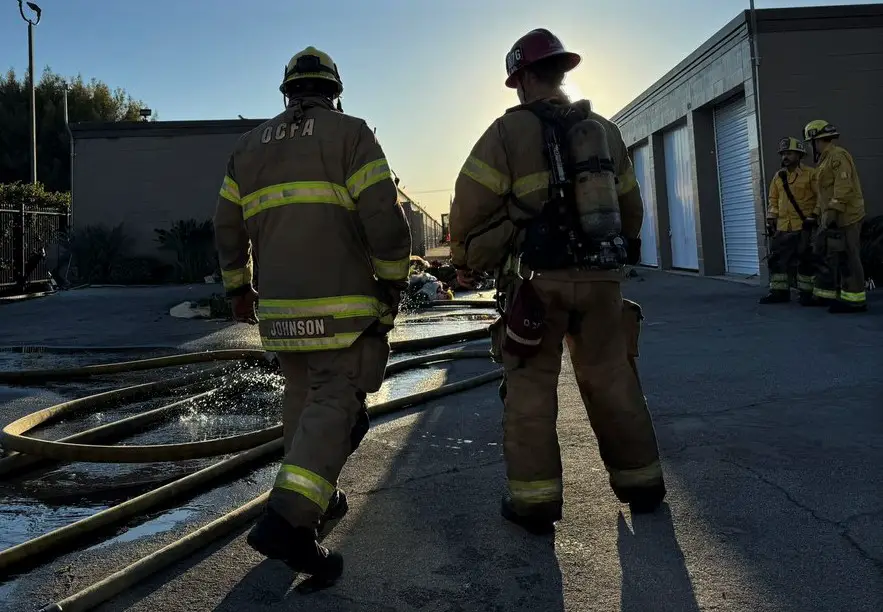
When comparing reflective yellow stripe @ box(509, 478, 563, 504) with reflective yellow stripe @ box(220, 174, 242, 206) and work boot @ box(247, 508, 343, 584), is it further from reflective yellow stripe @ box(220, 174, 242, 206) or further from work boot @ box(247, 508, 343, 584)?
reflective yellow stripe @ box(220, 174, 242, 206)

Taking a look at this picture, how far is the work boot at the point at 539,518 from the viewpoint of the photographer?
2814mm

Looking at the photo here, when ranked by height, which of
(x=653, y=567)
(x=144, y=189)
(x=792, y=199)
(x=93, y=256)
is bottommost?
(x=653, y=567)

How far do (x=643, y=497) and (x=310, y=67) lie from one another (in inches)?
83.2

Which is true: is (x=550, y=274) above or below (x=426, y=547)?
above

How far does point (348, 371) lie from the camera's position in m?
2.76

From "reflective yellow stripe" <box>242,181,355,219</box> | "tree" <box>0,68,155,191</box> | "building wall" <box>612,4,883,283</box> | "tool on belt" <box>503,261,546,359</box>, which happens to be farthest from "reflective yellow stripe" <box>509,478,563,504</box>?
"tree" <box>0,68,155,191</box>

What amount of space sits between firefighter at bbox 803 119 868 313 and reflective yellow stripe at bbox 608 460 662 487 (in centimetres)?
631

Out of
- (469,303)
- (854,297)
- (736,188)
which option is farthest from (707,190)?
(854,297)

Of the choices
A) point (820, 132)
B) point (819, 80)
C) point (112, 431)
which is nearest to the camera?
point (112, 431)

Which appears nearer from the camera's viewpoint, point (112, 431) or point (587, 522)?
point (587, 522)

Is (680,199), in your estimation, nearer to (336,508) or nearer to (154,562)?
(336,508)

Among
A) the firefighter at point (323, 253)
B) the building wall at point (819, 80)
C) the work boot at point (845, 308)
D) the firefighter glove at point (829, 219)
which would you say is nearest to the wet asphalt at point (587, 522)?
the firefighter at point (323, 253)

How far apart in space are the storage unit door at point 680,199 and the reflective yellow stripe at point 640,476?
13377 mm

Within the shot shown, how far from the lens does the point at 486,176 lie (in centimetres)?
297
